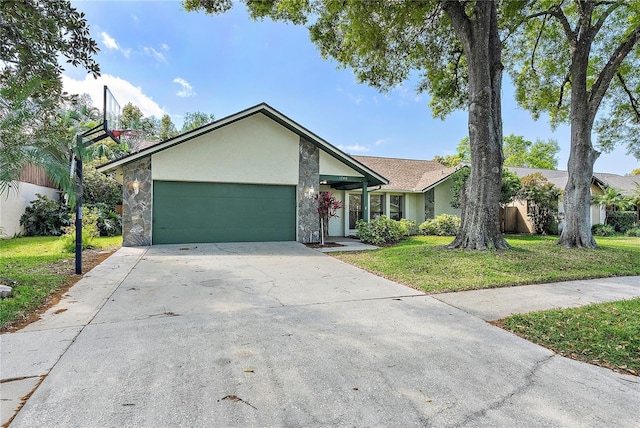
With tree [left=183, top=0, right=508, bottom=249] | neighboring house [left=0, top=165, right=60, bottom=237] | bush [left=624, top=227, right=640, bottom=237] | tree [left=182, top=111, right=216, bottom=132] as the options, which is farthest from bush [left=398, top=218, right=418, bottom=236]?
tree [left=182, top=111, right=216, bottom=132]

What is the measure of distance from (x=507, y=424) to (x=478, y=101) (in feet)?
29.5

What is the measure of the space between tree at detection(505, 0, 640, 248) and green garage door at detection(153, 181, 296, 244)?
10.4 metres

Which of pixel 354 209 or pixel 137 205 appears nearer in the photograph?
pixel 137 205

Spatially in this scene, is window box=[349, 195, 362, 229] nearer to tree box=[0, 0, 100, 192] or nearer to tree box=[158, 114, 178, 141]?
tree box=[0, 0, 100, 192]

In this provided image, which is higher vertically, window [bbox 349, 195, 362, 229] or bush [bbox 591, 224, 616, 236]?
window [bbox 349, 195, 362, 229]

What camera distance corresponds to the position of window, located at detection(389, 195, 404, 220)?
59.7ft

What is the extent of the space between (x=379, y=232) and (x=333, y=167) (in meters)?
3.36

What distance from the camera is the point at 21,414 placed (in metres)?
2.24

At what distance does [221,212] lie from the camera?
12.5m

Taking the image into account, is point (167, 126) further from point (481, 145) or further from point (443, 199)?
point (481, 145)

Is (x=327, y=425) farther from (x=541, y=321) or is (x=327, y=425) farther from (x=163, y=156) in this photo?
(x=163, y=156)

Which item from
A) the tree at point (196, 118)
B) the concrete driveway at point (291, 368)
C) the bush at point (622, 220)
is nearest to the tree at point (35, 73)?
the concrete driveway at point (291, 368)

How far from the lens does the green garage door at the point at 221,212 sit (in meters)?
11.9

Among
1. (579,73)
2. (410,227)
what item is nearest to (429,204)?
(410,227)
